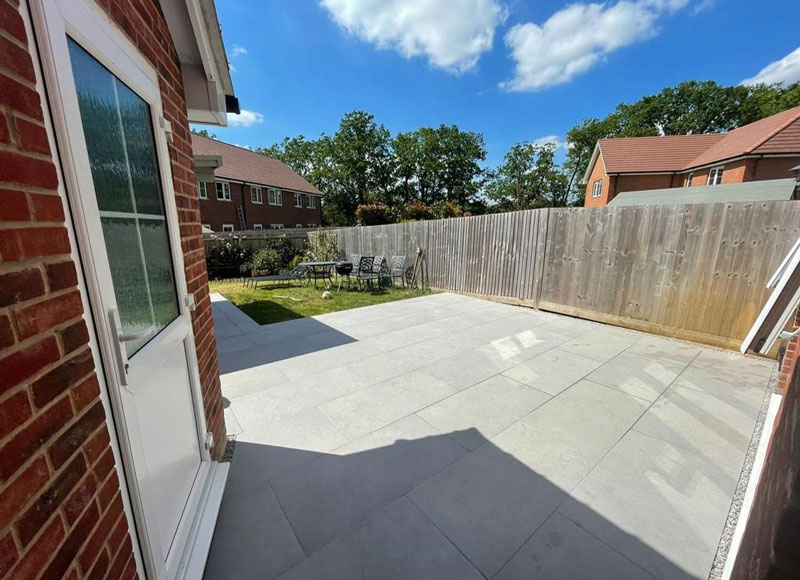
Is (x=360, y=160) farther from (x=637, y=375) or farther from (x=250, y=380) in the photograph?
(x=637, y=375)

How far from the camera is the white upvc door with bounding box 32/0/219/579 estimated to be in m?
0.97

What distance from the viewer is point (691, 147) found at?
19406 mm

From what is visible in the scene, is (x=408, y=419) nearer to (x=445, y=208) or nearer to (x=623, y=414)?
(x=623, y=414)

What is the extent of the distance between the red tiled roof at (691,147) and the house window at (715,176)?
0.54 m

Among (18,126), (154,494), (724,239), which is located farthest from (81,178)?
(724,239)

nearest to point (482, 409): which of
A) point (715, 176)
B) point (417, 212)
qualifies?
point (715, 176)

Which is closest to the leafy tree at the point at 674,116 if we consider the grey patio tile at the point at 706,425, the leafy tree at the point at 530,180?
the leafy tree at the point at 530,180

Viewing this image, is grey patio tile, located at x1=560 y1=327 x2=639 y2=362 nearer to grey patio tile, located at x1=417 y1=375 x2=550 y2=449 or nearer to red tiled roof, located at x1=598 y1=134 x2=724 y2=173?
grey patio tile, located at x1=417 y1=375 x2=550 y2=449

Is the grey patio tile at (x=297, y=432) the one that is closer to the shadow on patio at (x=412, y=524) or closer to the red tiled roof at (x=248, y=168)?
the shadow on patio at (x=412, y=524)

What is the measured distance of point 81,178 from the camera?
98 centimetres

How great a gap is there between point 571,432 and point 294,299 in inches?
277

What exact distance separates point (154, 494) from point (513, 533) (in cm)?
184

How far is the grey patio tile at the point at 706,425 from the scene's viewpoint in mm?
2428

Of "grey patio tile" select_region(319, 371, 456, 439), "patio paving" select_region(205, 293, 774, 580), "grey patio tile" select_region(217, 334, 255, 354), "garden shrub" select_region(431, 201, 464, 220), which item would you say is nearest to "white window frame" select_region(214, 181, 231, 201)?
"garden shrub" select_region(431, 201, 464, 220)
